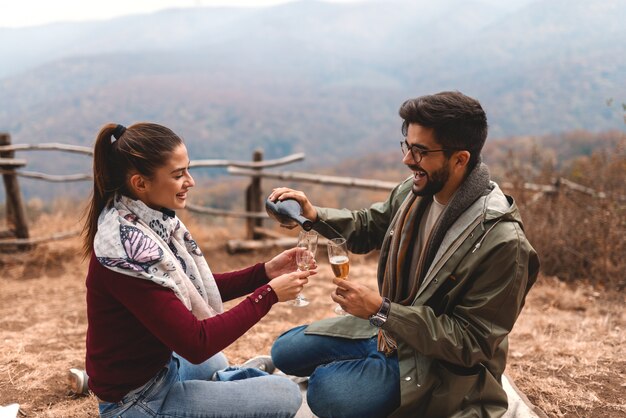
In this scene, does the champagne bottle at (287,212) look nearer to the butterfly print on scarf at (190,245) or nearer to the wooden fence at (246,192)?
the butterfly print on scarf at (190,245)

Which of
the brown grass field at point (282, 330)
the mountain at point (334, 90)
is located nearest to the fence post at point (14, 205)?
the brown grass field at point (282, 330)

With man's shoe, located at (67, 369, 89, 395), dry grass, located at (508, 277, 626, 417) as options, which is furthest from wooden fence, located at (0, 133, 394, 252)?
man's shoe, located at (67, 369, 89, 395)

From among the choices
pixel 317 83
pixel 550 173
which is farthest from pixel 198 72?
pixel 550 173

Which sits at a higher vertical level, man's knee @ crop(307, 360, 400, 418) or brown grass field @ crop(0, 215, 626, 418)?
man's knee @ crop(307, 360, 400, 418)

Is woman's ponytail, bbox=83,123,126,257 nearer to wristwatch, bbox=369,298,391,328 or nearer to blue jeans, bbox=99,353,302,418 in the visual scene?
blue jeans, bbox=99,353,302,418

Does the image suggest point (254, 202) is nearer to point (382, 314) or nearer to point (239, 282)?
point (239, 282)

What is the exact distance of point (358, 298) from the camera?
2113 millimetres

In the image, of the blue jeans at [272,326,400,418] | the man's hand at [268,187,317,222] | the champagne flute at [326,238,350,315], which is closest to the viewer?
the champagne flute at [326,238,350,315]

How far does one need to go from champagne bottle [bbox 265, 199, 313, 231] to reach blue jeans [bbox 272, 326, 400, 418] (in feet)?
1.98

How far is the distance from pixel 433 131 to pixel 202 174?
90167 mm

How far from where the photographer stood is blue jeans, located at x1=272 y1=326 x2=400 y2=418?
2.34 m

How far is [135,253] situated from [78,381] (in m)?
1.54

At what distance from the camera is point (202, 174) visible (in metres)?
90.1

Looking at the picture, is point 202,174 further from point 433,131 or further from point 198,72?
point 198,72
